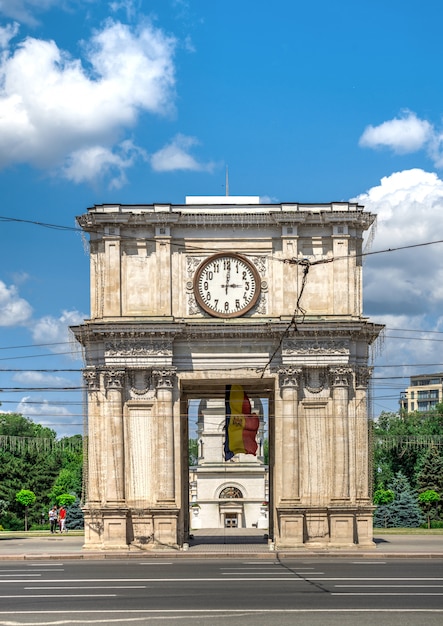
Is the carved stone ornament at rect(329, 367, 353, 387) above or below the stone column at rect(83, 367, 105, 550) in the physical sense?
above

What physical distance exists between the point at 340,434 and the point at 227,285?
767 cm

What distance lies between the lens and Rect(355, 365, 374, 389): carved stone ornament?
4894 centimetres

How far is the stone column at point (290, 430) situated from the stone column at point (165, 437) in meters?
4.49

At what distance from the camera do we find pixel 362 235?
4981cm

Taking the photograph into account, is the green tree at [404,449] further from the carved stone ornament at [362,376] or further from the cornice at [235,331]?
the cornice at [235,331]

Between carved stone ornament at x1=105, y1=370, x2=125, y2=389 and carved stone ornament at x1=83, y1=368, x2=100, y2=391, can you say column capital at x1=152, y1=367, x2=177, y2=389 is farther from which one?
carved stone ornament at x1=83, y1=368, x2=100, y2=391

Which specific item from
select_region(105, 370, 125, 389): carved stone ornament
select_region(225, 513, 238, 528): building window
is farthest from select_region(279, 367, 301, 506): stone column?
select_region(225, 513, 238, 528): building window

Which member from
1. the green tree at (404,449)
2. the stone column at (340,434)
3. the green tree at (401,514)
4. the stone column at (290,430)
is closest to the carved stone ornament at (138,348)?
the stone column at (290,430)

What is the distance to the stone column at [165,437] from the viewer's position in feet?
155

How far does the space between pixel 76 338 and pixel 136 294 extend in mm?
3227

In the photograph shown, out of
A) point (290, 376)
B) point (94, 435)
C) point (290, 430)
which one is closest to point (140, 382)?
point (94, 435)

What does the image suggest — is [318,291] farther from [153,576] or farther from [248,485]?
[248,485]

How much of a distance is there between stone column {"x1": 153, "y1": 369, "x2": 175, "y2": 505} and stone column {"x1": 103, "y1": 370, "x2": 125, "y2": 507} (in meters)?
1.49

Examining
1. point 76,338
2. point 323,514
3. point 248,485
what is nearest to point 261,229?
point 76,338
